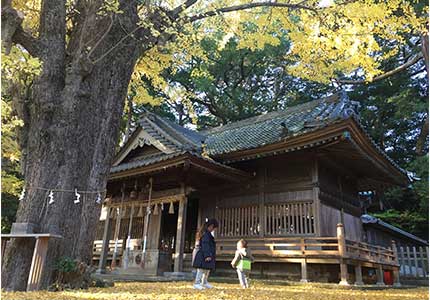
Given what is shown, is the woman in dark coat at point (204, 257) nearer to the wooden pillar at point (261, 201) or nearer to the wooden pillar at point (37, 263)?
the wooden pillar at point (37, 263)

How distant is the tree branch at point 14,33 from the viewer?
5438 mm

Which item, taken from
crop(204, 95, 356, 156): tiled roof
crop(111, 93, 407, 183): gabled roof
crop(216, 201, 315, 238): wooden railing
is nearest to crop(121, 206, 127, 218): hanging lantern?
crop(111, 93, 407, 183): gabled roof

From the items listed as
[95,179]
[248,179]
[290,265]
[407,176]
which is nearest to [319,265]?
[290,265]

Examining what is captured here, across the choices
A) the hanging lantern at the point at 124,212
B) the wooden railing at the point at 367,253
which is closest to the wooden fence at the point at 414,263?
the wooden railing at the point at 367,253

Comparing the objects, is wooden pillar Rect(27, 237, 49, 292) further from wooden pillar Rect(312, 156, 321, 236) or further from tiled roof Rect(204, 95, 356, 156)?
wooden pillar Rect(312, 156, 321, 236)

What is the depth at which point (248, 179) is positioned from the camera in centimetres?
1185

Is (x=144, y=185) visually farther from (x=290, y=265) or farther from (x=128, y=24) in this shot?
(x=128, y=24)

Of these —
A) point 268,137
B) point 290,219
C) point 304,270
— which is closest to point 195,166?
point 268,137

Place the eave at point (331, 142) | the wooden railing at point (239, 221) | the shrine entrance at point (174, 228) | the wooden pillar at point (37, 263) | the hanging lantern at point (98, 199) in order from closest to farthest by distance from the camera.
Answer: the wooden pillar at point (37, 263) → the hanging lantern at point (98, 199) → the eave at point (331, 142) → the wooden railing at point (239, 221) → the shrine entrance at point (174, 228)

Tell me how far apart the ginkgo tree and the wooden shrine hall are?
9.96 ft

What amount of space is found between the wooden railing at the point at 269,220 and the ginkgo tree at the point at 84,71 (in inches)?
197

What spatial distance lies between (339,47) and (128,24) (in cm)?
414

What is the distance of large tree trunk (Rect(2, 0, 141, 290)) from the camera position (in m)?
5.41

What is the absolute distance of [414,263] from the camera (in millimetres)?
14492
